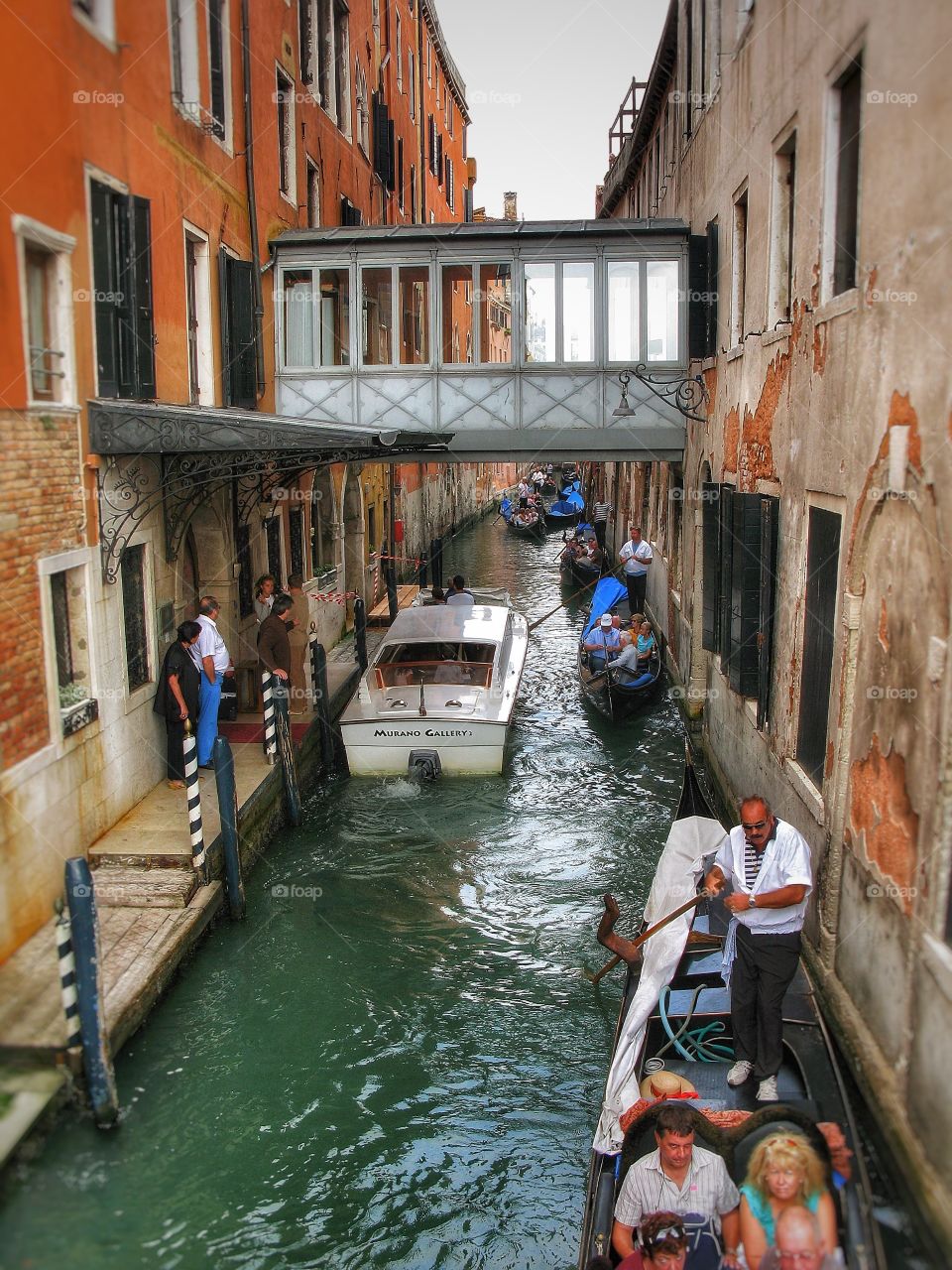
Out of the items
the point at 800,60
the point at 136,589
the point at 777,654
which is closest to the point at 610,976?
the point at 777,654

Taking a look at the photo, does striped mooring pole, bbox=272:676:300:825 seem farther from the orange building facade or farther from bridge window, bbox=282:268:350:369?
bridge window, bbox=282:268:350:369

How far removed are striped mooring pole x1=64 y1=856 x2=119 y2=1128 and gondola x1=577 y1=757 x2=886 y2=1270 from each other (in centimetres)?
240

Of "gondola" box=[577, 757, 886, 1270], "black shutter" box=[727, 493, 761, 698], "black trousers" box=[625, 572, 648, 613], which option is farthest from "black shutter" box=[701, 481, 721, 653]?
"black trousers" box=[625, 572, 648, 613]

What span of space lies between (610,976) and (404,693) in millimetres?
4711

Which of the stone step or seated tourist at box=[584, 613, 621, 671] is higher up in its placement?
seated tourist at box=[584, 613, 621, 671]

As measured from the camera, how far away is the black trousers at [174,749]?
8.84m

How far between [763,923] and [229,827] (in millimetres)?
3996

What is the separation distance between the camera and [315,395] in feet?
42.8

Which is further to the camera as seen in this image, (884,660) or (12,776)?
(12,776)

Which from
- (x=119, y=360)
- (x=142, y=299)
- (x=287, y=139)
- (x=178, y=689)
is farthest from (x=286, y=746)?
(x=287, y=139)

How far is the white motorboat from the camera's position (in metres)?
10.8

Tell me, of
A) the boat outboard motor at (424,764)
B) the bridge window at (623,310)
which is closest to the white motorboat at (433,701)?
the boat outboard motor at (424,764)

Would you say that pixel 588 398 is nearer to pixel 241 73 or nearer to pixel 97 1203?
pixel 241 73

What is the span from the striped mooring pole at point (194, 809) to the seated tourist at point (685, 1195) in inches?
162
